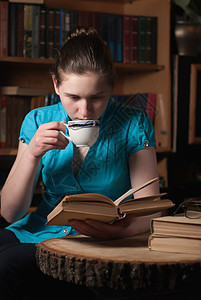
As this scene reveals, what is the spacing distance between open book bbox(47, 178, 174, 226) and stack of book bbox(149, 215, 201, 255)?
47 millimetres

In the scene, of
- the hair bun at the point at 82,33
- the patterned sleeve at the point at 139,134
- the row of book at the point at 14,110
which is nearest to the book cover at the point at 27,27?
the row of book at the point at 14,110

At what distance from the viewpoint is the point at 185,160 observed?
277 cm

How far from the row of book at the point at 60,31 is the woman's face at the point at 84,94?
1108mm

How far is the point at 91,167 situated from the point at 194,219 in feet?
1.55

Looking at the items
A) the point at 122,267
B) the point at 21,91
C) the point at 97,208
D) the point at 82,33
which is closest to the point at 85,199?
the point at 97,208

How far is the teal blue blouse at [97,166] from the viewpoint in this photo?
1345 mm

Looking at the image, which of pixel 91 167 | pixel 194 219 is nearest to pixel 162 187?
pixel 91 167

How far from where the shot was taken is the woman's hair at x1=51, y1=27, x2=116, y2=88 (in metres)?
1.25

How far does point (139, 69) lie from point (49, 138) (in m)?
1.48

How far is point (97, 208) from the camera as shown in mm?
932

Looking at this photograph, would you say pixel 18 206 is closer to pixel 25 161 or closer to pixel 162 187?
pixel 25 161

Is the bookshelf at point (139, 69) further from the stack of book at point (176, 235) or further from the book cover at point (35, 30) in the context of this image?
the stack of book at point (176, 235)

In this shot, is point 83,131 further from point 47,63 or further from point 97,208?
point 47,63

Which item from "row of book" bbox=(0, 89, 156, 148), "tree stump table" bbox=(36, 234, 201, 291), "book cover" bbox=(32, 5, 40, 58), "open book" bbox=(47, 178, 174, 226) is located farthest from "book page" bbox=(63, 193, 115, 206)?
"book cover" bbox=(32, 5, 40, 58)
